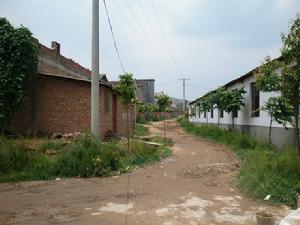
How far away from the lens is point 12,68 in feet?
49.8

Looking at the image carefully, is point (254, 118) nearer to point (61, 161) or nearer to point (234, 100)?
point (234, 100)

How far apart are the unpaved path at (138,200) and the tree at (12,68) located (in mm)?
6384

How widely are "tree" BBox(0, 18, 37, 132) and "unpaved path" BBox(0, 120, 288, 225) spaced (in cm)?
638

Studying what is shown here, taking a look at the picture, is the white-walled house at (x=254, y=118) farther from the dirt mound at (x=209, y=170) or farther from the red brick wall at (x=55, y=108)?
the red brick wall at (x=55, y=108)

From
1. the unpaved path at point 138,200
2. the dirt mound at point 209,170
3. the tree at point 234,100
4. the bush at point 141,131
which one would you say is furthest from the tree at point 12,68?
the bush at point 141,131

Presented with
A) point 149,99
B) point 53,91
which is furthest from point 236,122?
point 149,99

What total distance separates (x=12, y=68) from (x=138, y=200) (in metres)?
9.90

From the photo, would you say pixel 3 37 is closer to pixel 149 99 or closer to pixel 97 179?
pixel 97 179

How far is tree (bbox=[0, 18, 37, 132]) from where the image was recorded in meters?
15.1

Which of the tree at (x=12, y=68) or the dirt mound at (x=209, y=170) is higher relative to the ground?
the tree at (x=12, y=68)

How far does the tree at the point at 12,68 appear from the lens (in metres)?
15.1

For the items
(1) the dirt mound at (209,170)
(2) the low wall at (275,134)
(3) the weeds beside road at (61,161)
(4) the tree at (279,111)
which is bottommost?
(1) the dirt mound at (209,170)

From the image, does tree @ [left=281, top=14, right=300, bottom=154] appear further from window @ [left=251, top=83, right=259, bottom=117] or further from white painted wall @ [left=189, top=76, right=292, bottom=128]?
window @ [left=251, top=83, right=259, bottom=117]

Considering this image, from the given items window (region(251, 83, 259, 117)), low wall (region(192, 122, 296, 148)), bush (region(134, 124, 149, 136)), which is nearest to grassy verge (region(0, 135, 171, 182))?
low wall (region(192, 122, 296, 148))
